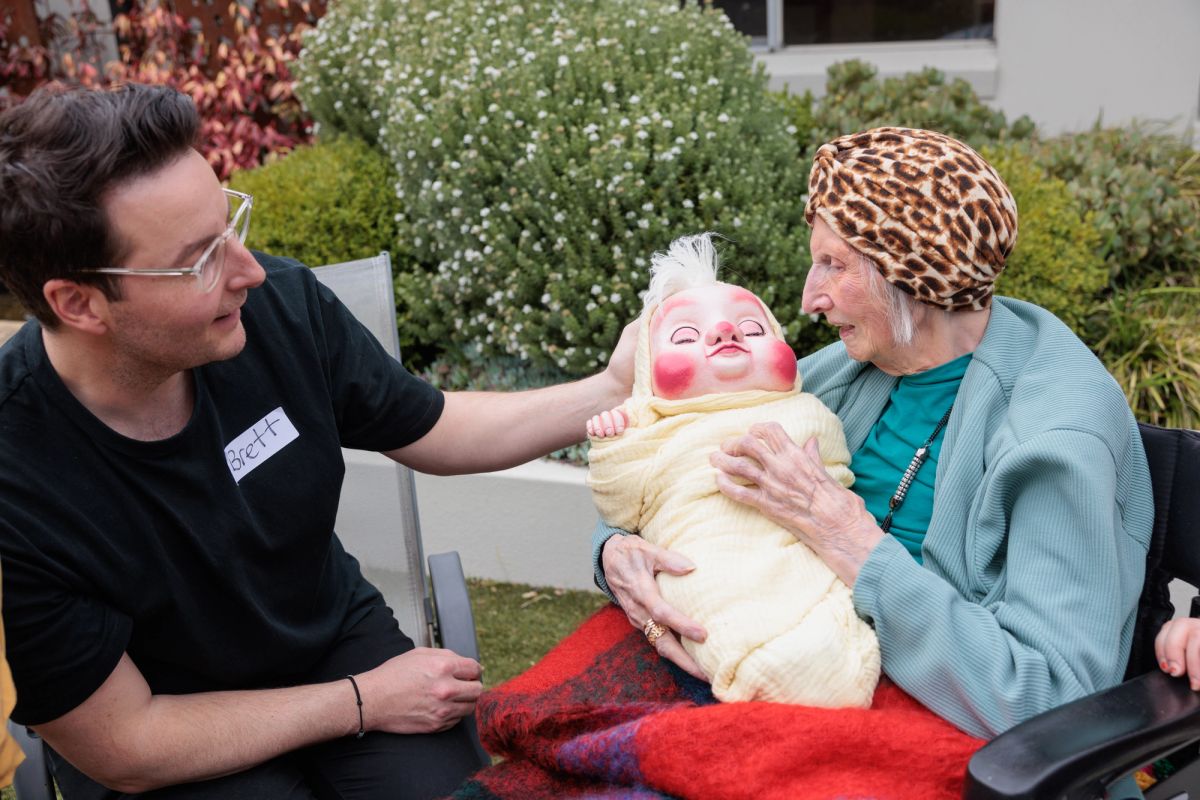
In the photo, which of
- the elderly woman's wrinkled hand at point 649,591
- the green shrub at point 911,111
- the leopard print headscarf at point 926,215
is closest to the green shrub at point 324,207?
the green shrub at point 911,111

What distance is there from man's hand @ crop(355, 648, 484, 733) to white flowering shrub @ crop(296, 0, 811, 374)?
1.96 m

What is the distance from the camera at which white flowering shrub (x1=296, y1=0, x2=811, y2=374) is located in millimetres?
4113

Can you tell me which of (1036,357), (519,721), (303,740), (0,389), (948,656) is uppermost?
(0,389)

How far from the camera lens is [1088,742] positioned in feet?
5.17

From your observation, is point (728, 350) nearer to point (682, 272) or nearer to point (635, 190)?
point (682, 272)

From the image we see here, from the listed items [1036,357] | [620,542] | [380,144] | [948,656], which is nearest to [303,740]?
[620,542]

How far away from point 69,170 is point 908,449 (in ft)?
5.55

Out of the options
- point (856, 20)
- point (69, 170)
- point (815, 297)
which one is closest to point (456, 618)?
point (815, 297)

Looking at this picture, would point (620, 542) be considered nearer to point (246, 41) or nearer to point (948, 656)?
point (948, 656)

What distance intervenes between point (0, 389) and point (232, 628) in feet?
2.16

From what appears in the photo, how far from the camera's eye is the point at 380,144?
18.1ft

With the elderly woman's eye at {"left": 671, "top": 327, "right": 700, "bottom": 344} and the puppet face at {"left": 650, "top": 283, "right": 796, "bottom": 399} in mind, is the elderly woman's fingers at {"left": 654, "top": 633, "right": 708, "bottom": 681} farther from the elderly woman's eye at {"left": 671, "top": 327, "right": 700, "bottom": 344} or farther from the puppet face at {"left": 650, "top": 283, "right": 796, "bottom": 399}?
the elderly woman's eye at {"left": 671, "top": 327, "right": 700, "bottom": 344}

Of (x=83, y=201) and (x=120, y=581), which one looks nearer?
(x=83, y=201)

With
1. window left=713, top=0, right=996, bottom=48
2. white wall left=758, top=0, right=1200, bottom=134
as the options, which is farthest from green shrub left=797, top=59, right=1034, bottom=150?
window left=713, top=0, right=996, bottom=48
